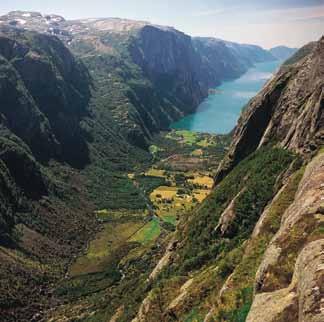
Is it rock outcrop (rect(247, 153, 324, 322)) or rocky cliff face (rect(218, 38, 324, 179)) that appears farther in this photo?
rocky cliff face (rect(218, 38, 324, 179))

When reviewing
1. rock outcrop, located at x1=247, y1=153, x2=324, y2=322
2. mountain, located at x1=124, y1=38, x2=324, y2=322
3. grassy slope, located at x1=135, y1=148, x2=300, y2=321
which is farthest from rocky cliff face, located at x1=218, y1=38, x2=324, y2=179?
rock outcrop, located at x1=247, y1=153, x2=324, y2=322

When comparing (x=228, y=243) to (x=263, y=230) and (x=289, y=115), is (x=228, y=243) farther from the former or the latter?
(x=289, y=115)

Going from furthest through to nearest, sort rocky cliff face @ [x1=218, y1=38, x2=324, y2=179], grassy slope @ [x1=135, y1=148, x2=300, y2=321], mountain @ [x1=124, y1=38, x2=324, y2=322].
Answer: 1. rocky cliff face @ [x1=218, y1=38, x2=324, y2=179]
2. grassy slope @ [x1=135, y1=148, x2=300, y2=321]
3. mountain @ [x1=124, y1=38, x2=324, y2=322]

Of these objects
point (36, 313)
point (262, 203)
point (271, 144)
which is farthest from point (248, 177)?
point (36, 313)

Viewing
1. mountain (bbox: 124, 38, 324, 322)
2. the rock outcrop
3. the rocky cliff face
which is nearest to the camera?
the rock outcrop

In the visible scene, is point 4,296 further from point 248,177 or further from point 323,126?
point 323,126

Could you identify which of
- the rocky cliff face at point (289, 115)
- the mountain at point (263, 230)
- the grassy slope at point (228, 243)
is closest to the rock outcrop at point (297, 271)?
the mountain at point (263, 230)

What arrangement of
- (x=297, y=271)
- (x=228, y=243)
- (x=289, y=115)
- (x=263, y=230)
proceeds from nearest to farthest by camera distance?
(x=297, y=271), (x=263, y=230), (x=228, y=243), (x=289, y=115)

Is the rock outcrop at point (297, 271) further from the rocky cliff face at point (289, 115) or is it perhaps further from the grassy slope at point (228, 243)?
the rocky cliff face at point (289, 115)

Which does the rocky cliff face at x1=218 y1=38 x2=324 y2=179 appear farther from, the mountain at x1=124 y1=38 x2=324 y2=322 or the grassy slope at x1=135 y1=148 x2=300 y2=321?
the grassy slope at x1=135 y1=148 x2=300 y2=321

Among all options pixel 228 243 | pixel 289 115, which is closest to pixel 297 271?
pixel 228 243

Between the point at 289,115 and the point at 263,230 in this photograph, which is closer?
the point at 263,230
